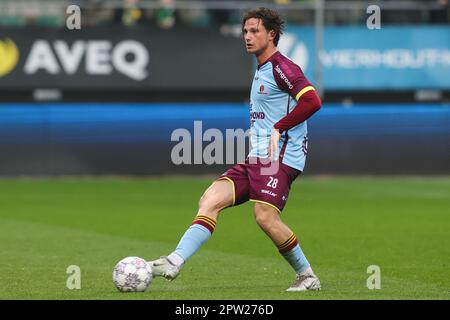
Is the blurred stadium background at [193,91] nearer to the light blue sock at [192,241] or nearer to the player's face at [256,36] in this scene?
the player's face at [256,36]

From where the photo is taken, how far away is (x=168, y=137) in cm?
2675

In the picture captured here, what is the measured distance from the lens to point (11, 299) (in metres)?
8.83

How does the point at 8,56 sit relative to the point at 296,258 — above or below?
above

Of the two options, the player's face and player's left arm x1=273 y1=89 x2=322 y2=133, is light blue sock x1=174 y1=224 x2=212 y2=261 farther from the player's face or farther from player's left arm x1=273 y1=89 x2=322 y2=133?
the player's face

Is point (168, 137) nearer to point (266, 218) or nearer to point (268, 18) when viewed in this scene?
point (268, 18)

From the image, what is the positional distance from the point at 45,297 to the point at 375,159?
1927 cm

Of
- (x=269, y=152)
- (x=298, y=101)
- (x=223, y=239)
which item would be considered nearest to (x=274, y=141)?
(x=269, y=152)

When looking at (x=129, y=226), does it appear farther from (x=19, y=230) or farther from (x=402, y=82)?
(x=402, y=82)

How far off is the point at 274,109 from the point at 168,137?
17.3 metres

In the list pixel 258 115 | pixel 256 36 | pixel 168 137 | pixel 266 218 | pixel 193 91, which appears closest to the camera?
pixel 266 218

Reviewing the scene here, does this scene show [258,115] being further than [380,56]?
No

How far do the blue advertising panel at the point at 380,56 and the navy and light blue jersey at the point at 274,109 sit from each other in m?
17.1

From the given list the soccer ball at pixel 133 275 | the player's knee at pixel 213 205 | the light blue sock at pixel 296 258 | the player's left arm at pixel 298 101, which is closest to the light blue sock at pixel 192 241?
the player's knee at pixel 213 205

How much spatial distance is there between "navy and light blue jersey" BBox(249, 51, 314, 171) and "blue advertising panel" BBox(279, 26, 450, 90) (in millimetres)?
17115
